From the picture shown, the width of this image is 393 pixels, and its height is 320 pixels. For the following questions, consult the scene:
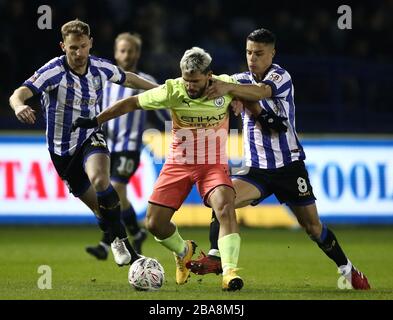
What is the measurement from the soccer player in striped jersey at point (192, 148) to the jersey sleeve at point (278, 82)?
0.37 metres

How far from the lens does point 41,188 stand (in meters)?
14.1

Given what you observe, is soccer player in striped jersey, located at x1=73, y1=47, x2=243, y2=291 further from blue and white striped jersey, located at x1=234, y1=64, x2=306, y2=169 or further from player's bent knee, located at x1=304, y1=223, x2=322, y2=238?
player's bent knee, located at x1=304, y1=223, x2=322, y2=238

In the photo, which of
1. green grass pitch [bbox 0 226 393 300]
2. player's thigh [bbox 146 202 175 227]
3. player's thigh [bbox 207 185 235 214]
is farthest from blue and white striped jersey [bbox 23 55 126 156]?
player's thigh [bbox 207 185 235 214]

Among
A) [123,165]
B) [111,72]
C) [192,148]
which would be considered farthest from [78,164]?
[123,165]

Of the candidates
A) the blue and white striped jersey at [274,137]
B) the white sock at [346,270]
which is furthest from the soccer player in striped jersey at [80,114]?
the white sock at [346,270]

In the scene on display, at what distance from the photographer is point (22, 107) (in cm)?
829

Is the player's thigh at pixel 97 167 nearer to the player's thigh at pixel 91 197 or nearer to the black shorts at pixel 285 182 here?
the player's thigh at pixel 91 197

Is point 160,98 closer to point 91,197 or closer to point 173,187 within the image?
point 173,187

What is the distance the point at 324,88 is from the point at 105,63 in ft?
22.4

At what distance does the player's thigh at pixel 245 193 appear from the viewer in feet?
28.1

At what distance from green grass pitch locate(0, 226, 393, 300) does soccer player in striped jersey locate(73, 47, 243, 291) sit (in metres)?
0.46

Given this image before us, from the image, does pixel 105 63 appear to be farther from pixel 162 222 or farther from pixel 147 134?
pixel 147 134

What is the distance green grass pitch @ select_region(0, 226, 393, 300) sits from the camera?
7.91 m

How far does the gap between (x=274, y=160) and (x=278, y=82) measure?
2.18 ft
